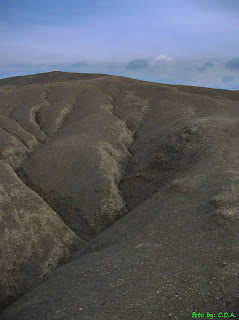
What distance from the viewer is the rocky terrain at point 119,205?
16969 mm

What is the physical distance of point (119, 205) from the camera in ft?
103

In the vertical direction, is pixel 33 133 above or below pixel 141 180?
above

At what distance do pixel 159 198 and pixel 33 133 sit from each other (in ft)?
69.4

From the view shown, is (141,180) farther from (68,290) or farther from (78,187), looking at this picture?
(68,290)

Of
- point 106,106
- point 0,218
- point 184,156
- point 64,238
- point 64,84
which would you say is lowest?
point 64,238

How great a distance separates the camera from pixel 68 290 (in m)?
18.6

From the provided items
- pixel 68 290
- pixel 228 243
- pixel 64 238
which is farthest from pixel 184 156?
pixel 68 290

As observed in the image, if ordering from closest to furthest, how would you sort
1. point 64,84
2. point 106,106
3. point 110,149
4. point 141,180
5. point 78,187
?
point 78,187 → point 141,180 → point 110,149 → point 106,106 → point 64,84

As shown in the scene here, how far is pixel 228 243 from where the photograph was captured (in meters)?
18.8

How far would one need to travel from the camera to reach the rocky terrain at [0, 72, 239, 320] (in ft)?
55.7

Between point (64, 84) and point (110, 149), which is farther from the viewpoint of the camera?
point (64, 84)

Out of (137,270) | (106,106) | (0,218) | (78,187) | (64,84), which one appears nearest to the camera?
(137,270)

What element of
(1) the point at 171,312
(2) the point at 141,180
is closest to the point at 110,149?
(2) the point at 141,180

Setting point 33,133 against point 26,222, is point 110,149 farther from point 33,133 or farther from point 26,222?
point 26,222
